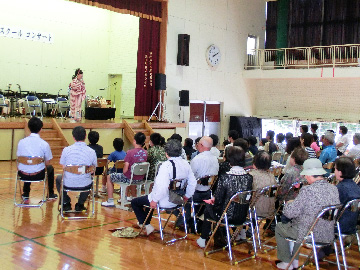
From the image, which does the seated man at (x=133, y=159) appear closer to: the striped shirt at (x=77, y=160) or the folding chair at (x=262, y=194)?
the striped shirt at (x=77, y=160)

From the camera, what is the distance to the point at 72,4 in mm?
15984

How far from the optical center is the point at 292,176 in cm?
513

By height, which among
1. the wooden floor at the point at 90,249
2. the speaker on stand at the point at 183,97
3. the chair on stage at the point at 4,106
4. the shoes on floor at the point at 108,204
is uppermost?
the speaker on stand at the point at 183,97

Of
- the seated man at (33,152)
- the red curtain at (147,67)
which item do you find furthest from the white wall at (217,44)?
the seated man at (33,152)

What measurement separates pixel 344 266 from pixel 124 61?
1380 centimetres

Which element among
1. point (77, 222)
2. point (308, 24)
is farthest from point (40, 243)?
point (308, 24)

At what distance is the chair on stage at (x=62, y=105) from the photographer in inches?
575

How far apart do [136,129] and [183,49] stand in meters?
3.59

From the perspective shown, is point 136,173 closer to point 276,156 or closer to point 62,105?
point 276,156

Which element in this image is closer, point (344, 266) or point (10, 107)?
point (344, 266)

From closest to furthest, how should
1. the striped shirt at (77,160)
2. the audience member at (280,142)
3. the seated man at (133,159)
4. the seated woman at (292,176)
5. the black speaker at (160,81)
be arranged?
the seated woman at (292,176) → the striped shirt at (77,160) → the seated man at (133,159) → the audience member at (280,142) → the black speaker at (160,81)

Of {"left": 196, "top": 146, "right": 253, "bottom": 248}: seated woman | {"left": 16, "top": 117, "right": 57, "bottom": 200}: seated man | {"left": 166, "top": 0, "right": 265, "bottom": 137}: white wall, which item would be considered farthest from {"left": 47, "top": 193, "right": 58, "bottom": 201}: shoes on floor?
{"left": 166, "top": 0, "right": 265, "bottom": 137}: white wall

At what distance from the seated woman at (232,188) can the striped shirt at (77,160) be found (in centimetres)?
185

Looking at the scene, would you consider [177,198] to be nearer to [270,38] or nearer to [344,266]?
[344,266]
